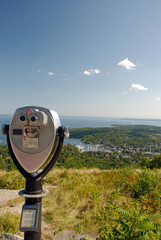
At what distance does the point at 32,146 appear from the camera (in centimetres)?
158

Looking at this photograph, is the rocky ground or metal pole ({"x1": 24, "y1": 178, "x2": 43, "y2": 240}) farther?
the rocky ground

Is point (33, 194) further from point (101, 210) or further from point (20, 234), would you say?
point (101, 210)

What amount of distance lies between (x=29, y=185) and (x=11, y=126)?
1.80ft

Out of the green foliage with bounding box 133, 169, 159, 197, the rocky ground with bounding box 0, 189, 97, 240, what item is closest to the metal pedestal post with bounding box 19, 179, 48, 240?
the rocky ground with bounding box 0, 189, 97, 240

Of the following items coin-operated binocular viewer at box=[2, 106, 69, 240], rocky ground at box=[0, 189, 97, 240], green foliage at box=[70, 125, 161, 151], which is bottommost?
green foliage at box=[70, 125, 161, 151]

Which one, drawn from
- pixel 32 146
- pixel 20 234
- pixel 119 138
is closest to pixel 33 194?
pixel 32 146

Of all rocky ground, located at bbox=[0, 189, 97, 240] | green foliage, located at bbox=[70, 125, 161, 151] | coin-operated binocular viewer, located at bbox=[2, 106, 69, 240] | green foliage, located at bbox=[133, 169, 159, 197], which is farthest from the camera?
green foliage, located at bbox=[70, 125, 161, 151]

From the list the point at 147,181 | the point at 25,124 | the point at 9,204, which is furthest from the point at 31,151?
the point at 147,181

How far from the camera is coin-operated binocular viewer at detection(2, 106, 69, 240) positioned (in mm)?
1564

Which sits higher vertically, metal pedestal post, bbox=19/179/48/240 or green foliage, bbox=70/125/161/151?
metal pedestal post, bbox=19/179/48/240

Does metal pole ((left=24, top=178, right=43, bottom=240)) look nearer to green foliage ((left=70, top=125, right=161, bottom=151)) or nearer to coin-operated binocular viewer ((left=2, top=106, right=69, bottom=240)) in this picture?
coin-operated binocular viewer ((left=2, top=106, right=69, bottom=240))

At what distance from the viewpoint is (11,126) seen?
1.63 m

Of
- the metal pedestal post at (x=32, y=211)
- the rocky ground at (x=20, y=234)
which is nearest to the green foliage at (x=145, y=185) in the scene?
the rocky ground at (x=20, y=234)

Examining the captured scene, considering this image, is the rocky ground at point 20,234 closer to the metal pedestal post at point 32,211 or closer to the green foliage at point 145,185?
the metal pedestal post at point 32,211
